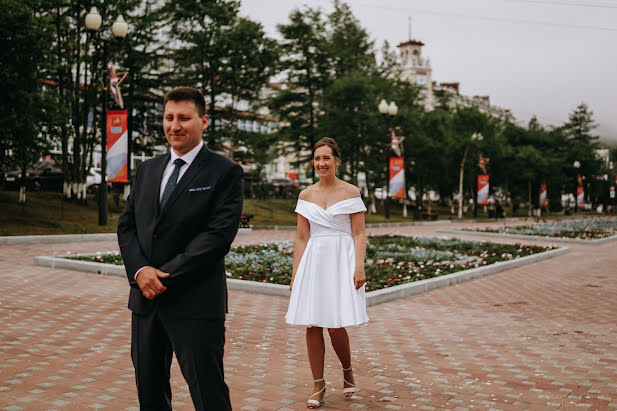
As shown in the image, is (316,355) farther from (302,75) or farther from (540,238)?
(302,75)

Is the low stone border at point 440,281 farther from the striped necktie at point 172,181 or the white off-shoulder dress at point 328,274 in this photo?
the striped necktie at point 172,181

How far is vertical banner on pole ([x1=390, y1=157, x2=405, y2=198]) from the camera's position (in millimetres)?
29525

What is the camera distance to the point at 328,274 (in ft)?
16.7

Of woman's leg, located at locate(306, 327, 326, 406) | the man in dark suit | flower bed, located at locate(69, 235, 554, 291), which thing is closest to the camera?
the man in dark suit

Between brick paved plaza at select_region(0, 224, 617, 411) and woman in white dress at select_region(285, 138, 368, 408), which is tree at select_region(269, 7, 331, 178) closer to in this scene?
brick paved plaza at select_region(0, 224, 617, 411)

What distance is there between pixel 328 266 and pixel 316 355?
0.70m

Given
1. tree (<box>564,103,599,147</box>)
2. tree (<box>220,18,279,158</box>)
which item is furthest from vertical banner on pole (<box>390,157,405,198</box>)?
tree (<box>564,103,599,147</box>)

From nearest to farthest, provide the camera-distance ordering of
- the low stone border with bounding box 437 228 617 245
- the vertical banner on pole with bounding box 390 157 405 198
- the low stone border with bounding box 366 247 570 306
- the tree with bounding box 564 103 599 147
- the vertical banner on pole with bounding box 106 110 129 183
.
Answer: the low stone border with bounding box 366 247 570 306 → the vertical banner on pole with bounding box 106 110 129 183 → the low stone border with bounding box 437 228 617 245 → the vertical banner on pole with bounding box 390 157 405 198 → the tree with bounding box 564 103 599 147

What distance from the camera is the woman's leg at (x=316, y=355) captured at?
4.92 meters

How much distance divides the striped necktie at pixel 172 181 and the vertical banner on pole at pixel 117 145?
17.7 m

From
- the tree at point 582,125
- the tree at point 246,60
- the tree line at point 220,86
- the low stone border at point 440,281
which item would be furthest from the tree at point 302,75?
the tree at point 582,125

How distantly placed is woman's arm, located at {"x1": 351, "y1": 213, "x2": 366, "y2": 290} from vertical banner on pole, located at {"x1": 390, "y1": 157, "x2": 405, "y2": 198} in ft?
80.1

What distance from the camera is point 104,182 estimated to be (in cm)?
2150

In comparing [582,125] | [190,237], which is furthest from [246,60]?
[582,125]
